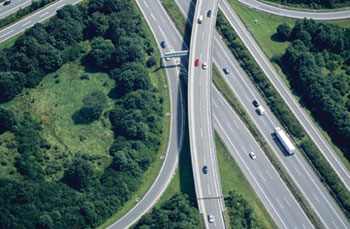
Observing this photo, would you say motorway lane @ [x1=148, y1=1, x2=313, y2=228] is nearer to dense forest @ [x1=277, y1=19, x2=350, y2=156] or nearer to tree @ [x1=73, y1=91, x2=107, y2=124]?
dense forest @ [x1=277, y1=19, x2=350, y2=156]

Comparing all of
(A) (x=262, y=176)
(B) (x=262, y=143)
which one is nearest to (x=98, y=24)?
(B) (x=262, y=143)

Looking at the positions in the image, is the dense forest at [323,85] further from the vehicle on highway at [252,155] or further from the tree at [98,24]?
the tree at [98,24]

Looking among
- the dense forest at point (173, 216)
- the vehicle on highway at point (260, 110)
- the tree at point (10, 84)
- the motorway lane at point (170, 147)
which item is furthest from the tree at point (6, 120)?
the vehicle on highway at point (260, 110)

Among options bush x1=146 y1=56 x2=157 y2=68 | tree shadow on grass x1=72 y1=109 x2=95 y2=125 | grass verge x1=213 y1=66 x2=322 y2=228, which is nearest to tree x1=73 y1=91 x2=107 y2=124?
tree shadow on grass x1=72 y1=109 x2=95 y2=125

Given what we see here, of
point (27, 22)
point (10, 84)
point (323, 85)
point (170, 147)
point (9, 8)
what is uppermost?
point (9, 8)

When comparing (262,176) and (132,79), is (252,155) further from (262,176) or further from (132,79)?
(132,79)

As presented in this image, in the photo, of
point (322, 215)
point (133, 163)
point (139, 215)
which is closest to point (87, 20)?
point (133, 163)
